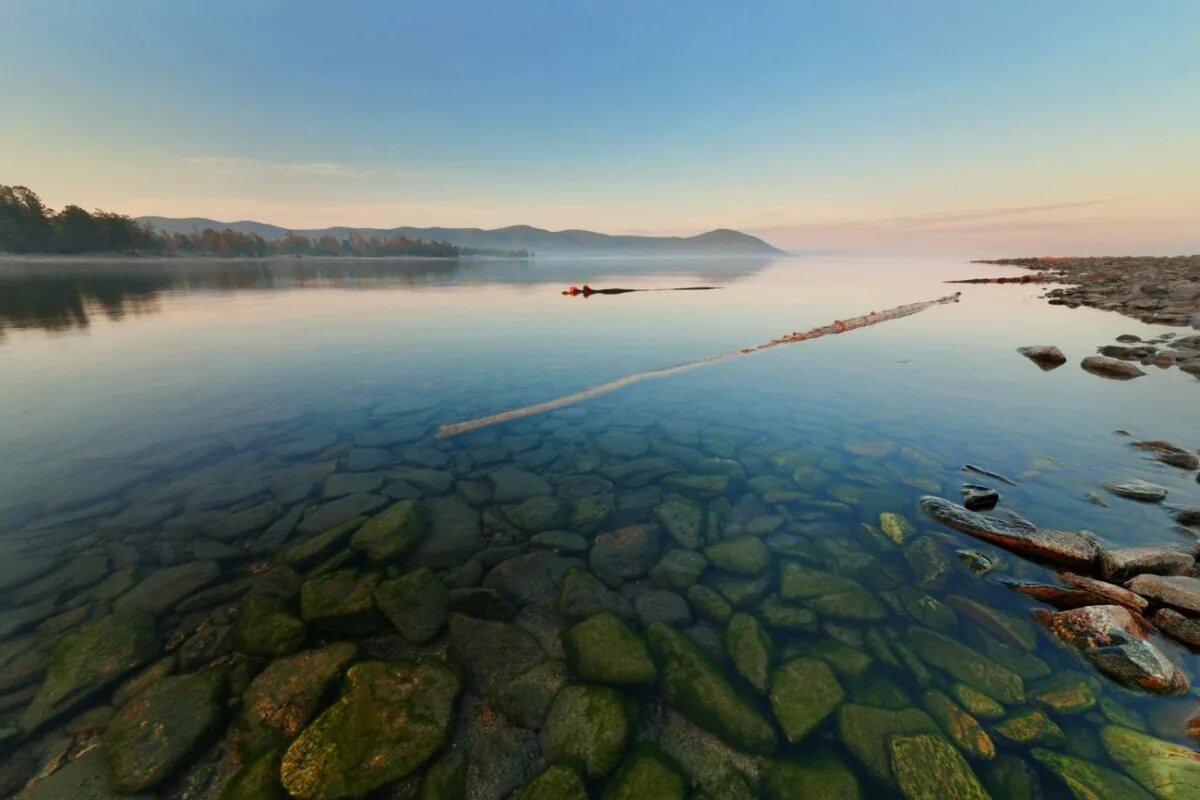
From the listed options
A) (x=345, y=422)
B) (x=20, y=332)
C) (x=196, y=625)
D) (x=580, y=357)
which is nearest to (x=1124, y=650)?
(x=196, y=625)

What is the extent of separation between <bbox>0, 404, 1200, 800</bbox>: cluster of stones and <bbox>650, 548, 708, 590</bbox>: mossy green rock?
4 centimetres

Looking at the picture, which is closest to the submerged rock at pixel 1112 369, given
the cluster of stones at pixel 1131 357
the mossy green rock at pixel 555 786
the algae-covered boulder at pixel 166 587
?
the cluster of stones at pixel 1131 357

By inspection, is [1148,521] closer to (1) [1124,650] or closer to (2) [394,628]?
(1) [1124,650]

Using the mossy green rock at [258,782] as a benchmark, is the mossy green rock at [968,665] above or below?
below

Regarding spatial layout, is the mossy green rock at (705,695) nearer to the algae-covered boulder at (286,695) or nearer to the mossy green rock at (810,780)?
the mossy green rock at (810,780)

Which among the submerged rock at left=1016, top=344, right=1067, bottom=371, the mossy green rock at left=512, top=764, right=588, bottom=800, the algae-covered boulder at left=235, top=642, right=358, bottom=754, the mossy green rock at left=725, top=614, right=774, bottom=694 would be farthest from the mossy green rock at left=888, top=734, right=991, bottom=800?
the submerged rock at left=1016, top=344, right=1067, bottom=371

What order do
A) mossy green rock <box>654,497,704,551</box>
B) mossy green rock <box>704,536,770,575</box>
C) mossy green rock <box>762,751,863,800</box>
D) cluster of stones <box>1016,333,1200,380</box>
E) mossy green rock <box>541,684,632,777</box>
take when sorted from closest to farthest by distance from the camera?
1. mossy green rock <box>762,751,863,800</box>
2. mossy green rock <box>541,684,632,777</box>
3. mossy green rock <box>704,536,770,575</box>
4. mossy green rock <box>654,497,704,551</box>
5. cluster of stones <box>1016,333,1200,380</box>

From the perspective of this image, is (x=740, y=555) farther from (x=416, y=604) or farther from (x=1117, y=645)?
(x=416, y=604)

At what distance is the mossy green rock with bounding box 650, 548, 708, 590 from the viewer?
7602mm

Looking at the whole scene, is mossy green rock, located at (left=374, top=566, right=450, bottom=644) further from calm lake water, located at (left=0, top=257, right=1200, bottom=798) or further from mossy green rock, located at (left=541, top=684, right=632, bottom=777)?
mossy green rock, located at (left=541, top=684, right=632, bottom=777)

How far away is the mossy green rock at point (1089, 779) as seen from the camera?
4.54 metres

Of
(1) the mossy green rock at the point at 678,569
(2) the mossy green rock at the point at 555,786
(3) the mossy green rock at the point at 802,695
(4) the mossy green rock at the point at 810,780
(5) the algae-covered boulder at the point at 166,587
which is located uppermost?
(5) the algae-covered boulder at the point at 166,587

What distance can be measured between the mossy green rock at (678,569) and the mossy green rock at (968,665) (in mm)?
3195

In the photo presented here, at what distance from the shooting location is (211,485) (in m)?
10.3
